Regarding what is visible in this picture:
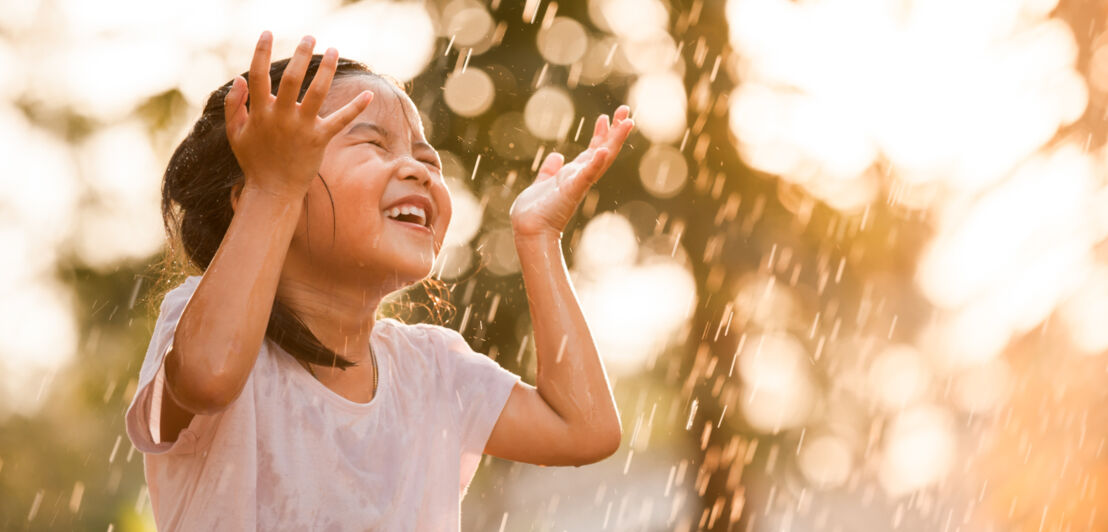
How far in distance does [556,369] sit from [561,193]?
1.15ft

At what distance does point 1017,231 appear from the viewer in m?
7.34

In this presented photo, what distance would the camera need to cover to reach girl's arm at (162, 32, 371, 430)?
4.14 feet

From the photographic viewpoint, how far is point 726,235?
21.2 ft

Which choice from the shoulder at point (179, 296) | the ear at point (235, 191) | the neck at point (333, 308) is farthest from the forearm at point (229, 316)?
the ear at point (235, 191)

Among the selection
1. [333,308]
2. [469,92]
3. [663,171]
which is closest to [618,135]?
[333,308]

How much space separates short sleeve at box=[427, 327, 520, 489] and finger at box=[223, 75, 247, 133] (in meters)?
0.75

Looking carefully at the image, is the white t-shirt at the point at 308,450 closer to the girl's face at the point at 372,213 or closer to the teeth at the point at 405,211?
the girl's face at the point at 372,213

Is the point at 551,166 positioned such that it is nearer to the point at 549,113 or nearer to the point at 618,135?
the point at 618,135

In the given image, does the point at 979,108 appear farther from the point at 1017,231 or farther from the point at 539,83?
the point at 539,83

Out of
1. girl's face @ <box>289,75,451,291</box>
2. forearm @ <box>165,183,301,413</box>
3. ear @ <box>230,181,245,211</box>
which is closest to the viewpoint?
forearm @ <box>165,183,301,413</box>

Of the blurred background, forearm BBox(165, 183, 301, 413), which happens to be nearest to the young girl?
forearm BBox(165, 183, 301, 413)

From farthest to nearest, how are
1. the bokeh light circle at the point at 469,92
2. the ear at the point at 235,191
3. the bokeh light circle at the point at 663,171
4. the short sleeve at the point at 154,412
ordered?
1. the bokeh light circle at the point at 663,171
2. the bokeh light circle at the point at 469,92
3. the ear at the point at 235,191
4. the short sleeve at the point at 154,412

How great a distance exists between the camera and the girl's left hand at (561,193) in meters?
1.90

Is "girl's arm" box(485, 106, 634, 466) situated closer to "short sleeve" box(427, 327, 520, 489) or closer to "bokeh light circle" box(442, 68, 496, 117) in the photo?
"short sleeve" box(427, 327, 520, 489)
